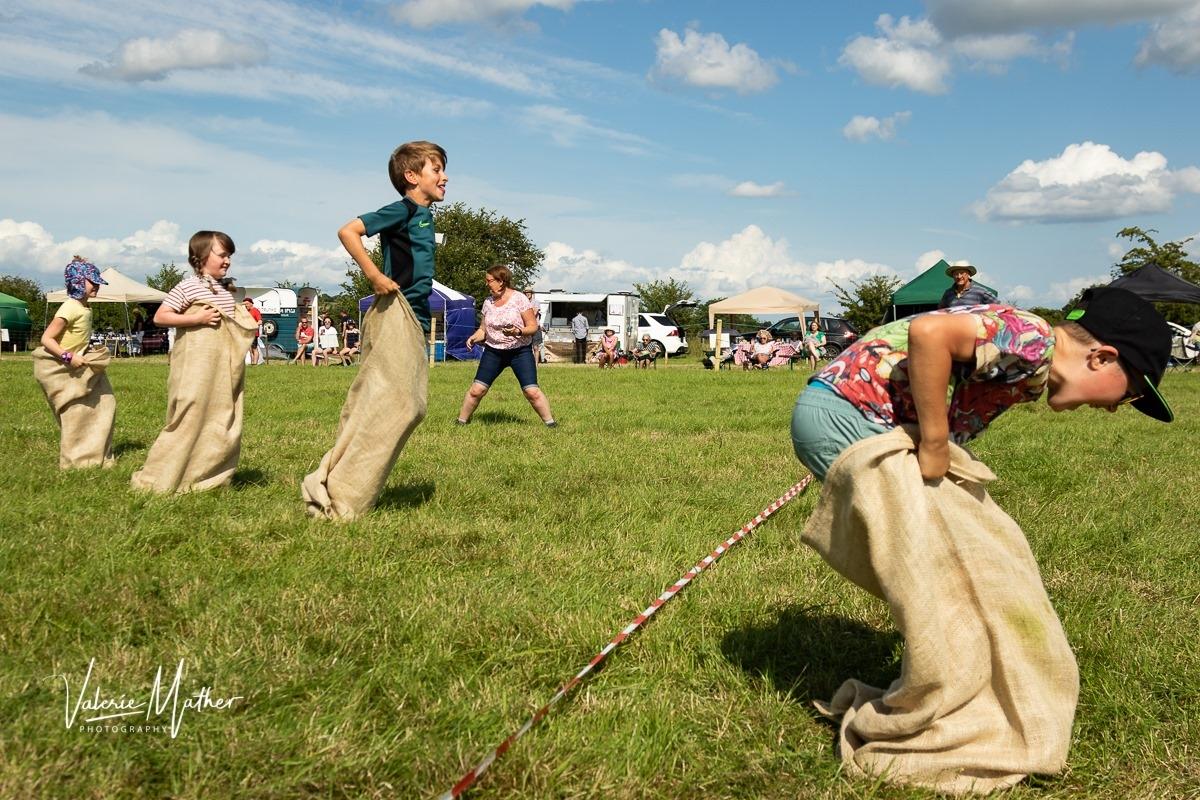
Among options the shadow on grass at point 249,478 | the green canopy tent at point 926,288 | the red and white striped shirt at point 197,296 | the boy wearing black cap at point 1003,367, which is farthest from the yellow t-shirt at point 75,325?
the green canopy tent at point 926,288

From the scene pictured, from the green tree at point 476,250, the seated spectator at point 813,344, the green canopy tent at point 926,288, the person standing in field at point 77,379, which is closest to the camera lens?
the person standing in field at point 77,379

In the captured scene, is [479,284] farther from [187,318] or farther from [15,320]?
[187,318]

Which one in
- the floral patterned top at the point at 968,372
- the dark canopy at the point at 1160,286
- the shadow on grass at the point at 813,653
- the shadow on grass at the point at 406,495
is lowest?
the shadow on grass at the point at 813,653

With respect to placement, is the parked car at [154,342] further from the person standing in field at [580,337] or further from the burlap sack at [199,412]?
the burlap sack at [199,412]

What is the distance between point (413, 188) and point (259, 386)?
13.3 m

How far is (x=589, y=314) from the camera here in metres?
44.0

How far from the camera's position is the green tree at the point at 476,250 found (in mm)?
67000

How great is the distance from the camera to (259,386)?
59.4ft

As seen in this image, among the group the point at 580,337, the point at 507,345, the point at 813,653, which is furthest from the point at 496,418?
the point at 580,337

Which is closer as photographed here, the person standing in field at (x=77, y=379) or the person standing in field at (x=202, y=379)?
the person standing in field at (x=202, y=379)

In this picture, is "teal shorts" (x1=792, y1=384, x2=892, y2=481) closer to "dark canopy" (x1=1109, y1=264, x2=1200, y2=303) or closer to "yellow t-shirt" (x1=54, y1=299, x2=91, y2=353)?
"yellow t-shirt" (x1=54, y1=299, x2=91, y2=353)

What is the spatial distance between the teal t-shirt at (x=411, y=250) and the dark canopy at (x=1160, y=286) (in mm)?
24499

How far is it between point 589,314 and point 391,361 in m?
38.5

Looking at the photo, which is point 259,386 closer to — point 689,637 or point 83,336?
point 83,336
